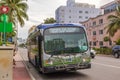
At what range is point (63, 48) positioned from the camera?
1334 centimetres

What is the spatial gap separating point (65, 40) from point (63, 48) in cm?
46

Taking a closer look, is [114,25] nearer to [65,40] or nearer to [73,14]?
[65,40]

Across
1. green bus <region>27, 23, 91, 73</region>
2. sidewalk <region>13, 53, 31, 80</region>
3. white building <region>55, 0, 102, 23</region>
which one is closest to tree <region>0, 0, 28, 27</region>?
sidewalk <region>13, 53, 31, 80</region>

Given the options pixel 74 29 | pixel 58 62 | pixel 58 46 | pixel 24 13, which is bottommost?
pixel 58 62

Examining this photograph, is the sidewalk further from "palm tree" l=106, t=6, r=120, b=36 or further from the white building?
the white building

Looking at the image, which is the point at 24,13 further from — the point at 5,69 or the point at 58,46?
the point at 5,69

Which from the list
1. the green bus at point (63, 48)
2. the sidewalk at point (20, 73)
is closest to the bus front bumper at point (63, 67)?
the green bus at point (63, 48)

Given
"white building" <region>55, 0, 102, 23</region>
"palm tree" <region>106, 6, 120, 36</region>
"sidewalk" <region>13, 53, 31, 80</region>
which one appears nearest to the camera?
"sidewalk" <region>13, 53, 31, 80</region>

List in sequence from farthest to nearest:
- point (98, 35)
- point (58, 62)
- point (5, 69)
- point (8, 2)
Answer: point (98, 35) → point (8, 2) → point (58, 62) → point (5, 69)

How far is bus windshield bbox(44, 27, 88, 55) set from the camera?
13.3 metres

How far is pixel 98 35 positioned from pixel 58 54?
5220cm

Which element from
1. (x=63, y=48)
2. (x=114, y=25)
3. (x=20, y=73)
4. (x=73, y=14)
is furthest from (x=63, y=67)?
(x=73, y=14)

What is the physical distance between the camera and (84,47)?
13.9m

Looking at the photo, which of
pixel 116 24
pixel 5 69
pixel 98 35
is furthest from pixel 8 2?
pixel 5 69
